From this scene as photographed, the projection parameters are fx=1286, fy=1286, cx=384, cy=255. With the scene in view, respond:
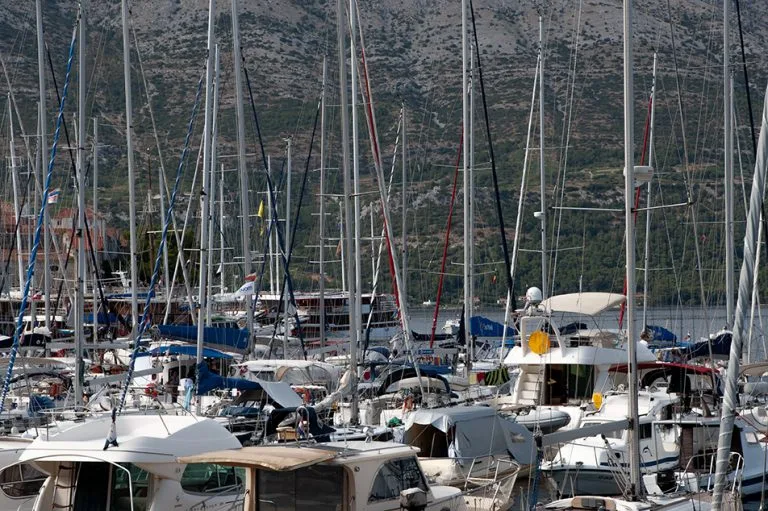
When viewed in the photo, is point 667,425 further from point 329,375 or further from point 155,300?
point 155,300

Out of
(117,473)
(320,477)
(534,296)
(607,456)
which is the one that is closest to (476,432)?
(607,456)

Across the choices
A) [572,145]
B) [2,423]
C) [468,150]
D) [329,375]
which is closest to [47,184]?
[2,423]

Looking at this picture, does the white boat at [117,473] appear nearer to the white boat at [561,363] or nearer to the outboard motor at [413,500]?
the outboard motor at [413,500]

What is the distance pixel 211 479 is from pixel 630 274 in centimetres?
630

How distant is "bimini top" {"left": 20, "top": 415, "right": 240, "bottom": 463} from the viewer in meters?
15.1

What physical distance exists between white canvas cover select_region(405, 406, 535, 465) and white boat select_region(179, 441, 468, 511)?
5371mm

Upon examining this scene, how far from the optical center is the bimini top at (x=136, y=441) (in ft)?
49.5

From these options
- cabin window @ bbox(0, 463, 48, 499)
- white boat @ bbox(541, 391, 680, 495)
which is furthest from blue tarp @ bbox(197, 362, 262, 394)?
cabin window @ bbox(0, 463, 48, 499)

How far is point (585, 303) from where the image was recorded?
27.6 meters

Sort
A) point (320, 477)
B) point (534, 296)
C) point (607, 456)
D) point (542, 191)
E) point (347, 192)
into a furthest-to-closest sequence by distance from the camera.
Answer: point (542, 191) < point (534, 296) < point (347, 192) < point (607, 456) < point (320, 477)

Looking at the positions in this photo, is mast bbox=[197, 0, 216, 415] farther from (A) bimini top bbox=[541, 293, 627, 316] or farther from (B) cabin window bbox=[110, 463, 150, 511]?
(B) cabin window bbox=[110, 463, 150, 511]

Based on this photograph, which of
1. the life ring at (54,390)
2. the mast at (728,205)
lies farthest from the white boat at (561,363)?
the life ring at (54,390)

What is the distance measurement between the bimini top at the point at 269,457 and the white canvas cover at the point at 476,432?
6385mm

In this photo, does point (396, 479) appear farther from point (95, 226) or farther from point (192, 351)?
point (95, 226)
